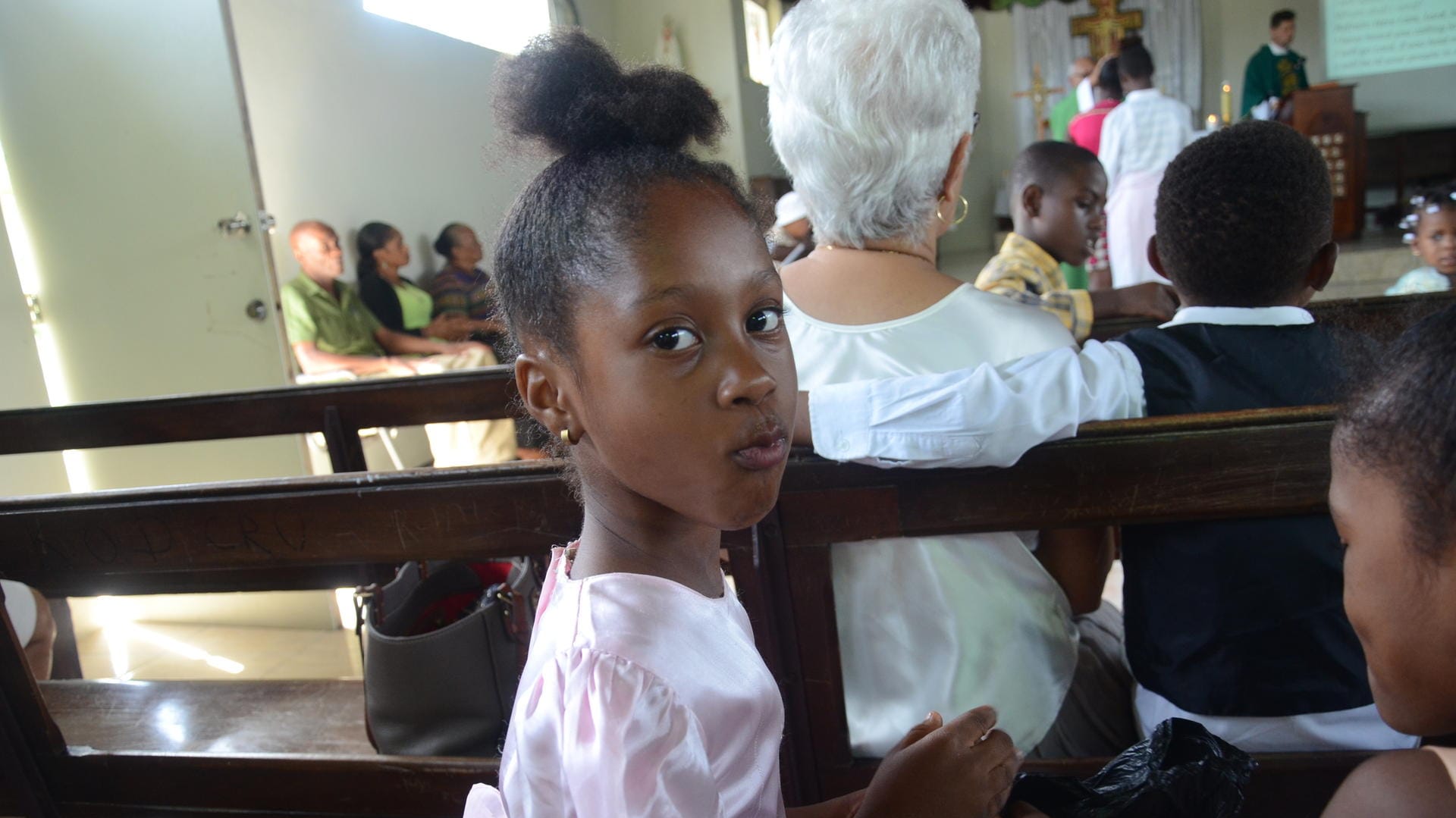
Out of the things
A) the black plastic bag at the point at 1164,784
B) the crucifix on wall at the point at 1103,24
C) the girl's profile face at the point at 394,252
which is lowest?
the black plastic bag at the point at 1164,784

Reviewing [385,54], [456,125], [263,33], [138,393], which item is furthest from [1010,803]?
[456,125]

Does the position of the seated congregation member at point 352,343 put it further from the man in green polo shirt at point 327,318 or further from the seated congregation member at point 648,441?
the seated congregation member at point 648,441

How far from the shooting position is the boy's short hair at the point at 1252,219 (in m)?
1.20

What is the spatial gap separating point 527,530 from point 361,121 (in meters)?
4.64

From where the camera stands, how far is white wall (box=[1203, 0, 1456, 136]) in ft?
31.9

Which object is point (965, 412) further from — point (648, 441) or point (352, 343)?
point (352, 343)

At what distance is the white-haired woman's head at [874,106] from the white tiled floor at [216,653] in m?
2.77

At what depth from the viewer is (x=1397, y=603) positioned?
71 cm

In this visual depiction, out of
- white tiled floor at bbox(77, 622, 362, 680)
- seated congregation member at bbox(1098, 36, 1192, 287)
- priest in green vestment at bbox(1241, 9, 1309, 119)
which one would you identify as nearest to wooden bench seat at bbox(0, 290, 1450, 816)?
white tiled floor at bbox(77, 622, 362, 680)

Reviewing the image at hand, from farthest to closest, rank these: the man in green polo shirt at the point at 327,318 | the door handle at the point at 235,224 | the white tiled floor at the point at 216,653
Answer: the man in green polo shirt at the point at 327,318, the door handle at the point at 235,224, the white tiled floor at the point at 216,653

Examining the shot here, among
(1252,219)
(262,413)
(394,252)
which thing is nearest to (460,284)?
(394,252)

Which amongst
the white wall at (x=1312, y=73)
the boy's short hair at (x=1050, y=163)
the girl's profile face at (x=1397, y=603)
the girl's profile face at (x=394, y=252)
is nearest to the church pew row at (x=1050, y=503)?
the girl's profile face at (x=1397, y=603)

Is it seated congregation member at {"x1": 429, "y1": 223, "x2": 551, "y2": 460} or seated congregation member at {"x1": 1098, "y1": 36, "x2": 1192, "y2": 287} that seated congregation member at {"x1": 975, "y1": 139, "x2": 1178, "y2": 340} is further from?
seated congregation member at {"x1": 429, "y1": 223, "x2": 551, "y2": 460}

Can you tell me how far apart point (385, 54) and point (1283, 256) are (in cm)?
518
